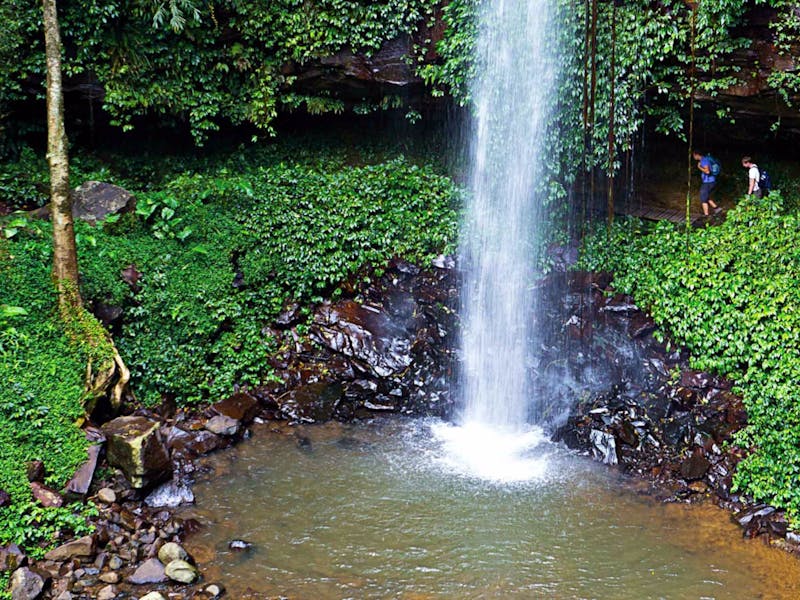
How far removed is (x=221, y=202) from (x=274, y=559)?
739 cm

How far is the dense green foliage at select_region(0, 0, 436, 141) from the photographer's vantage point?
41.1 ft

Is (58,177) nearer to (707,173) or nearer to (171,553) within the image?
(171,553)

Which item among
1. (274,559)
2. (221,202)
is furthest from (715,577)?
(221,202)

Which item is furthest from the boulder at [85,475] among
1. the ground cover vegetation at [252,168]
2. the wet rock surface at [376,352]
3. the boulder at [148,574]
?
the wet rock surface at [376,352]

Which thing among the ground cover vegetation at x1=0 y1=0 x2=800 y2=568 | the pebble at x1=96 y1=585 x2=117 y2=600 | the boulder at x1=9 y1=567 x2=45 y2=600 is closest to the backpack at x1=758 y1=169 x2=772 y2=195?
the ground cover vegetation at x1=0 y1=0 x2=800 y2=568

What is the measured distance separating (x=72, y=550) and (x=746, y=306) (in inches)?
371

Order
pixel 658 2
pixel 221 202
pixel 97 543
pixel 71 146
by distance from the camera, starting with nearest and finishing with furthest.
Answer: pixel 97 543 → pixel 658 2 → pixel 221 202 → pixel 71 146

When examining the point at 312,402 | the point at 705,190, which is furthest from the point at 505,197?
the point at 312,402

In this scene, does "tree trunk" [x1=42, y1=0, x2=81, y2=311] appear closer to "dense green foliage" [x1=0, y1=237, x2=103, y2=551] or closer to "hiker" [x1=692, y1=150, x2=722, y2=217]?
"dense green foliage" [x1=0, y1=237, x2=103, y2=551]

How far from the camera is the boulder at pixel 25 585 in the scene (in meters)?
6.43

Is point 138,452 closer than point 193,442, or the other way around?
point 138,452

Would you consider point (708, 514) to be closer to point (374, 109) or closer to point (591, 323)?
point (591, 323)

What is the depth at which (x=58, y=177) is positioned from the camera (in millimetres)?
9094

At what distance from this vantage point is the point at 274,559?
7398mm
